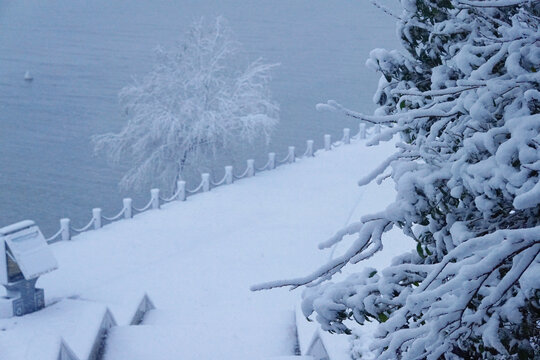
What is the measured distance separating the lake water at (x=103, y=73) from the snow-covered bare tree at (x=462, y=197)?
18.9 m

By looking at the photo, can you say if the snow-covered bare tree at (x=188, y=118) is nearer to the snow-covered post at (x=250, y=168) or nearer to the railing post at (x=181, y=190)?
the snow-covered post at (x=250, y=168)

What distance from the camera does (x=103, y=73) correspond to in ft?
133

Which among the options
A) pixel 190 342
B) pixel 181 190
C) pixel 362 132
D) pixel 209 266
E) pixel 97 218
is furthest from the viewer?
pixel 362 132

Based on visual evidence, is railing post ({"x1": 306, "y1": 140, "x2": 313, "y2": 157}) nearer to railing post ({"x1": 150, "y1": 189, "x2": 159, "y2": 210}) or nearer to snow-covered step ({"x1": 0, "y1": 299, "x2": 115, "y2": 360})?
railing post ({"x1": 150, "y1": 189, "x2": 159, "y2": 210})

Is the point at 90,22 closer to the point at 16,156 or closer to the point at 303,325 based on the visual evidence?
the point at 16,156

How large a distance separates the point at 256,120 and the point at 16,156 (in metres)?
9.74

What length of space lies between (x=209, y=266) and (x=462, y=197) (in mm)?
10447

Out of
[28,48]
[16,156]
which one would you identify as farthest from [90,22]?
[16,156]

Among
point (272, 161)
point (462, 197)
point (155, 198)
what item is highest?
point (462, 197)

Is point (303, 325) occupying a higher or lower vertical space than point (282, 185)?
higher

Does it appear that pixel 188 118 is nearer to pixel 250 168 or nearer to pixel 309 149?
pixel 309 149

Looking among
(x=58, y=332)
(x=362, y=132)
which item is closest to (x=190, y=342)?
(x=58, y=332)

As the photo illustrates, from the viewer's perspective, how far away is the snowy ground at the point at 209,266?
27.6 feet

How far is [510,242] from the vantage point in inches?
110
